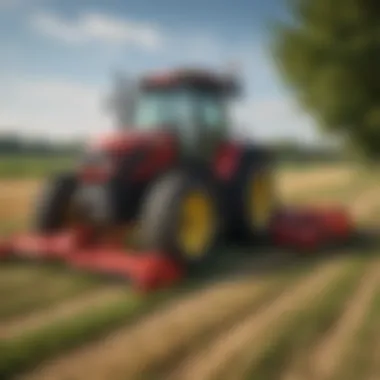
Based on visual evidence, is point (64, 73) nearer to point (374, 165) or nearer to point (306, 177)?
point (306, 177)

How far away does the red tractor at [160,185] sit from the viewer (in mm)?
1196

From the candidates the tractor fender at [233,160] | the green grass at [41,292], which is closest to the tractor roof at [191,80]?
the tractor fender at [233,160]

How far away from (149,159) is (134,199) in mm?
102

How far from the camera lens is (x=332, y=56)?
132 centimetres

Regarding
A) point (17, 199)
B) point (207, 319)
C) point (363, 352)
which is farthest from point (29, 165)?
point (363, 352)

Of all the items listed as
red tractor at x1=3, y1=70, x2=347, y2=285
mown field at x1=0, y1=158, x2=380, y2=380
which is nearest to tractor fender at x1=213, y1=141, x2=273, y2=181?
red tractor at x1=3, y1=70, x2=347, y2=285

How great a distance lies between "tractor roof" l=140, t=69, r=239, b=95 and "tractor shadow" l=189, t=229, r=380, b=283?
412mm

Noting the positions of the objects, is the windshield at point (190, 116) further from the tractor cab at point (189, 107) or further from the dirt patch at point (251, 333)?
the dirt patch at point (251, 333)

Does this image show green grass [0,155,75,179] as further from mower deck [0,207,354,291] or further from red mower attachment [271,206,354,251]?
red mower attachment [271,206,354,251]

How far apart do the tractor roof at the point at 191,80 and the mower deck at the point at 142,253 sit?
0.37 meters

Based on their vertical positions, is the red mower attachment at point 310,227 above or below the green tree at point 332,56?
below

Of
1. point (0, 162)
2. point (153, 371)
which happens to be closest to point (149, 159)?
point (0, 162)

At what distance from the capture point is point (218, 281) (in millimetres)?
1217

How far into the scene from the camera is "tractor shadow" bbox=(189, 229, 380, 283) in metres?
1.26
